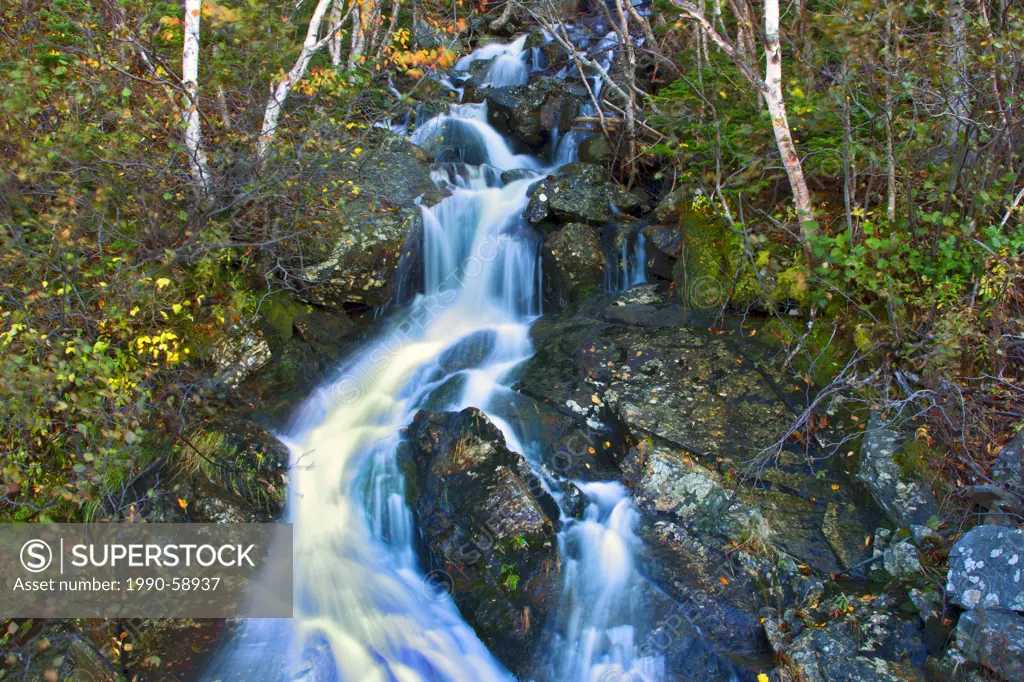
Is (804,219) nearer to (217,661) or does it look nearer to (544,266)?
(544,266)

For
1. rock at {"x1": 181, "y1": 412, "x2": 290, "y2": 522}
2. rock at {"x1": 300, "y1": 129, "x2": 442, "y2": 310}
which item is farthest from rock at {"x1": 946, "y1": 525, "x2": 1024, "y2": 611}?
rock at {"x1": 300, "y1": 129, "x2": 442, "y2": 310}

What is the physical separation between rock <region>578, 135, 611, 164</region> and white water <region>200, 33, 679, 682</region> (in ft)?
6.01

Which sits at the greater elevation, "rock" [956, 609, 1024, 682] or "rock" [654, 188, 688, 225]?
"rock" [654, 188, 688, 225]

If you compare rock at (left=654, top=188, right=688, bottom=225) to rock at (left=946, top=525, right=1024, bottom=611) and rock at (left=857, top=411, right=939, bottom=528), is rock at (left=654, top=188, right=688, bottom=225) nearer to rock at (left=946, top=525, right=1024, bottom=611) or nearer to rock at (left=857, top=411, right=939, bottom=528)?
rock at (left=857, top=411, right=939, bottom=528)

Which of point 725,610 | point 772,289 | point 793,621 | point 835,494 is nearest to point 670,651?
point 725,610

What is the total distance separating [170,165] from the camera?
612 centimetres

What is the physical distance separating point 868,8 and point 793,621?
4.89 meters

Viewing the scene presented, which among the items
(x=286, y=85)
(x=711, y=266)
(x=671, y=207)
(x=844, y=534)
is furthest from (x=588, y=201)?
(x=844, y=534)

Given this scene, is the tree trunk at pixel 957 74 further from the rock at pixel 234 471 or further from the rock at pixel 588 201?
the rock at pixel 234 471

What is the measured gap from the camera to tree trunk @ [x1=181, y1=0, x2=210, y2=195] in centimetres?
628

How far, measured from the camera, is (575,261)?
7703 mm

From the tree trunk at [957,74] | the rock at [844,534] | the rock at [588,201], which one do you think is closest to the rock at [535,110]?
the rock at [588,201]

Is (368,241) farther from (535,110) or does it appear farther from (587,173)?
(535,110)

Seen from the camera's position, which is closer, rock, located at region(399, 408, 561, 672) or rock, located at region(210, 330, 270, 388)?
rock, located at region(399, 408, 561, 672)
